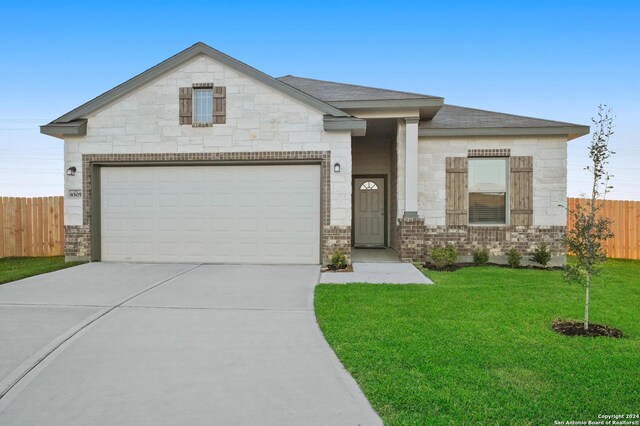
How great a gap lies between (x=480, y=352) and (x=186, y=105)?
875cm

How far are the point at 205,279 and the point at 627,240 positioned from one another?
44.7 ft

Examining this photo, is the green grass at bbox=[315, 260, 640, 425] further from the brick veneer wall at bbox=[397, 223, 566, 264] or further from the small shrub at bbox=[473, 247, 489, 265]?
the brick veneer wall at bbox=[397, 223, 566, 264]

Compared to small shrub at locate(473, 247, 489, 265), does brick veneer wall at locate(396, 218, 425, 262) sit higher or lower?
higher

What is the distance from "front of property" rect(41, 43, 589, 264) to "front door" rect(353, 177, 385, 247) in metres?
2.93

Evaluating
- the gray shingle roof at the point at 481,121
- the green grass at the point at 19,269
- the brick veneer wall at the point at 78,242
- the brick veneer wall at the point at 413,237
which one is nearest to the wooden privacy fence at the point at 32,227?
the green grass at the point at 19,269

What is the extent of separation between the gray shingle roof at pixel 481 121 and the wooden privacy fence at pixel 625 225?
4.01 m

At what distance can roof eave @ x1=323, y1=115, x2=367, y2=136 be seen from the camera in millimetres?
9297

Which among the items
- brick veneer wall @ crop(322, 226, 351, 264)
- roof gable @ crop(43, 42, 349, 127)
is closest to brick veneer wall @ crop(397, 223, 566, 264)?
brick veneer wall @ crop(322, 226, 351, 264)

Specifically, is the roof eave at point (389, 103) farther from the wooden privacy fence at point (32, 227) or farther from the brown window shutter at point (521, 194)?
the wooden privacy fence at point (32, 227)

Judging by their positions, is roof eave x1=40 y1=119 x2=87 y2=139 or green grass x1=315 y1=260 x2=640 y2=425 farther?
roof eave x1=40 y1=119 x2=87 y2=139

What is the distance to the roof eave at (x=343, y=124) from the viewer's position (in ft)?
30.5

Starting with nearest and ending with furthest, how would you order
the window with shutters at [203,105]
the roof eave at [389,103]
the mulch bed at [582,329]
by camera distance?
1. the mulch bed at [582,329]
2. the window with shutters at [203,105]
3. the roof eave at [389,103]

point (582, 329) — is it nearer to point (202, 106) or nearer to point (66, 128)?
point (202, 106)

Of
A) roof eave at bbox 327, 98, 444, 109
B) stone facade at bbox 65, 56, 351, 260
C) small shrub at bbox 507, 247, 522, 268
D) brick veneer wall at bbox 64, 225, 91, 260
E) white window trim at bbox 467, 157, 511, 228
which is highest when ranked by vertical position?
roof eave at bbox 327, 98, 444, 109
